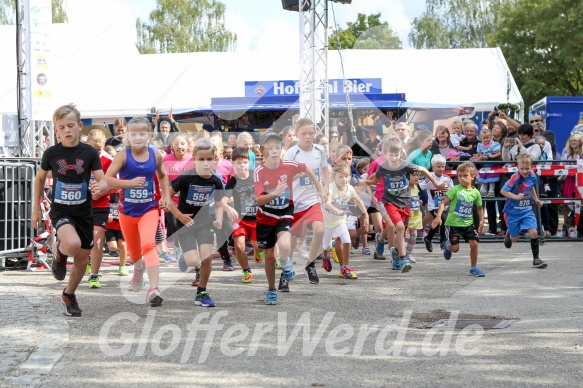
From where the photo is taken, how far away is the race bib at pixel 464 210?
11.8 m

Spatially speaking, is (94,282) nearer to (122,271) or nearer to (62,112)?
(122,271)

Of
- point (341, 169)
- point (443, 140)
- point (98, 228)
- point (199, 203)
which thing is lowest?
point (98, 228)

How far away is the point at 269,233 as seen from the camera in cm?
929

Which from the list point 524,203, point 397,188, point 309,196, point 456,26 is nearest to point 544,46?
point 456,26

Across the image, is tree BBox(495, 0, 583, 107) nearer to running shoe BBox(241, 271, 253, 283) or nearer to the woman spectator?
the woman spectator

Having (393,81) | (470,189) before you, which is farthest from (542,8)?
(470,189)

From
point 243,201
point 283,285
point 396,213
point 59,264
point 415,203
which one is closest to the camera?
point 59,264

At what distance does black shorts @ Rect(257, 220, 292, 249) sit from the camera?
9.28 m

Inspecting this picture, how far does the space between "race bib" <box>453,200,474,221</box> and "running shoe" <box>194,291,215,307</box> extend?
14.0 ft

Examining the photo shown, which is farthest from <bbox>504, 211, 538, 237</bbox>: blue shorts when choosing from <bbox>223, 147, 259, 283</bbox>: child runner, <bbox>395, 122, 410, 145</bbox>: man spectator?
<bbox>223, 147, 259, 283</bbox>: child runner

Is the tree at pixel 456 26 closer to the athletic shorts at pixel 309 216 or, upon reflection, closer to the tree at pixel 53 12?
the tree at pixel 53 12

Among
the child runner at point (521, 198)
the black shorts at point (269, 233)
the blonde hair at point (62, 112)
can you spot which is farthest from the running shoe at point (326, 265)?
the blonde hair at point (62, 112)

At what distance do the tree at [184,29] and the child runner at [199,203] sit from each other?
62442 mm

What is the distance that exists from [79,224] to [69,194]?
11.1 inches
